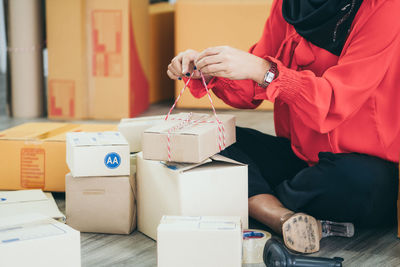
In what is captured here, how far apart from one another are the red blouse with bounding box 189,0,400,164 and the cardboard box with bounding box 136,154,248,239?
208mm

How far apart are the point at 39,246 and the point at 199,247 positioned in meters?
0.32

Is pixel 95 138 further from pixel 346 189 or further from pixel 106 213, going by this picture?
pixel 346 189

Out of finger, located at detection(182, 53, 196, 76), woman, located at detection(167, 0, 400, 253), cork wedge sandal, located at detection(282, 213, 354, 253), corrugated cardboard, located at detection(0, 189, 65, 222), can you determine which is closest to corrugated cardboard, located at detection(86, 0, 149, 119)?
corrugated cardboard, located at detection(0, 189, 65, 222)

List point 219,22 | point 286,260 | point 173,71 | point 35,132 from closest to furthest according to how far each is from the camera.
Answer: point 286,260 < point 173,71 < point 35,132 < point 219,22

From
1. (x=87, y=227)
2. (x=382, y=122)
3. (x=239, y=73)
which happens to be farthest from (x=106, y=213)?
(x=382, y=122)

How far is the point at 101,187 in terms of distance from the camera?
1486 mm

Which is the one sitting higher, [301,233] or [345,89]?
[345,89]

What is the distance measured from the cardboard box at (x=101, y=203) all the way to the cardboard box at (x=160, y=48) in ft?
8.02

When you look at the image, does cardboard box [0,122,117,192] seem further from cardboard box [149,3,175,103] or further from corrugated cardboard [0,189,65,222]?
cardboard box [149,3,175,103]

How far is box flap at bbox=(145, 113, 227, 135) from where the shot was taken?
133cm

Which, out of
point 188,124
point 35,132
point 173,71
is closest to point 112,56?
point 35,132

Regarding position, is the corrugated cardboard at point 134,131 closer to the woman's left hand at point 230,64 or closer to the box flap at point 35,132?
the box flap at point 35,132

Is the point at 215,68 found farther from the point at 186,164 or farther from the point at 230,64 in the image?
the point at 186,164

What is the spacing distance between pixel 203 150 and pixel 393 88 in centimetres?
50
